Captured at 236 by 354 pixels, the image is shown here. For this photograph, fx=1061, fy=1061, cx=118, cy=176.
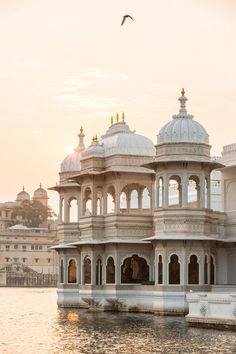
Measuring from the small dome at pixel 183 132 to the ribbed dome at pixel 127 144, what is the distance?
143 inches

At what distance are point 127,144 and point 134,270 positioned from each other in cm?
572

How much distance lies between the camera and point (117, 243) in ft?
153

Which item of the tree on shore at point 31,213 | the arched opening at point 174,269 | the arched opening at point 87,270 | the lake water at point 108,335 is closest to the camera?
the lake water at point 108,335

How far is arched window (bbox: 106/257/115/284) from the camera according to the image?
47.5 metres

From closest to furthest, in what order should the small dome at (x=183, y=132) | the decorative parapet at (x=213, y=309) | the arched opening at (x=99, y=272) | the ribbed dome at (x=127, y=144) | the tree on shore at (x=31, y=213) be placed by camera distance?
the decorative parapet at (x=213, y=309), the small dome at (x=183, y=132), the ribbed dome at (x=127, y=144), the arched opening at (x=99, y=272), the tree on shore at (x=31, y=213)

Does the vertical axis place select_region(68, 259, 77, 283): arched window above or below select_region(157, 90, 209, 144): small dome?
below

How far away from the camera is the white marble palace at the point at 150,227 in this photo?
4375 centimetres

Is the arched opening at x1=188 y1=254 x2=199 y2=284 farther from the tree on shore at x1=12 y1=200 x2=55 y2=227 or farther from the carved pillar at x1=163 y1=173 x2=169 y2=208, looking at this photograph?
the tree on shore at x1=12 y1=200 x2=55 y2=227

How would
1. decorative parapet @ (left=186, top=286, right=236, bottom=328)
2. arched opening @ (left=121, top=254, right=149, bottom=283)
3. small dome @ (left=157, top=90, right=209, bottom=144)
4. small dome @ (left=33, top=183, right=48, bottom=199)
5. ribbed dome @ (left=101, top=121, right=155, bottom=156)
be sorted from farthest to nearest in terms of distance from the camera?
small dome @ (left=33, top=183, right=48, bottom=199)
ribbed dome @ (left=101, top=121, right=155, bottom=156)
arched opening @ (left=121, top=254, right=149, bottom=283)
small dome @ (left=157, top=90, right=209, bottom=144)
decorative parapet @ (left=186, top=286, right=236, bottom=328)

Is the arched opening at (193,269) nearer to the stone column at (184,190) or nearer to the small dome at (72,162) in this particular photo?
the stone column at (184,190)

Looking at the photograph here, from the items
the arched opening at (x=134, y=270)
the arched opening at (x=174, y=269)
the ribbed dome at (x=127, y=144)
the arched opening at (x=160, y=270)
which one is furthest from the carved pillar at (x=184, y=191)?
the arched opening at (x=134, y=270)

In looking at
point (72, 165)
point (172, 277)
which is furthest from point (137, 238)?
point (72, 165)

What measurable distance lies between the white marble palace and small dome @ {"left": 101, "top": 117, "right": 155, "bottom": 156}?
46 mm

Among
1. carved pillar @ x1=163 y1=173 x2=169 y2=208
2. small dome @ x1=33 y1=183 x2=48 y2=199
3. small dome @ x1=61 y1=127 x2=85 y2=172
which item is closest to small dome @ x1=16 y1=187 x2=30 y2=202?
small dome @ x1=33 y1=183 x2=48 y2=199
